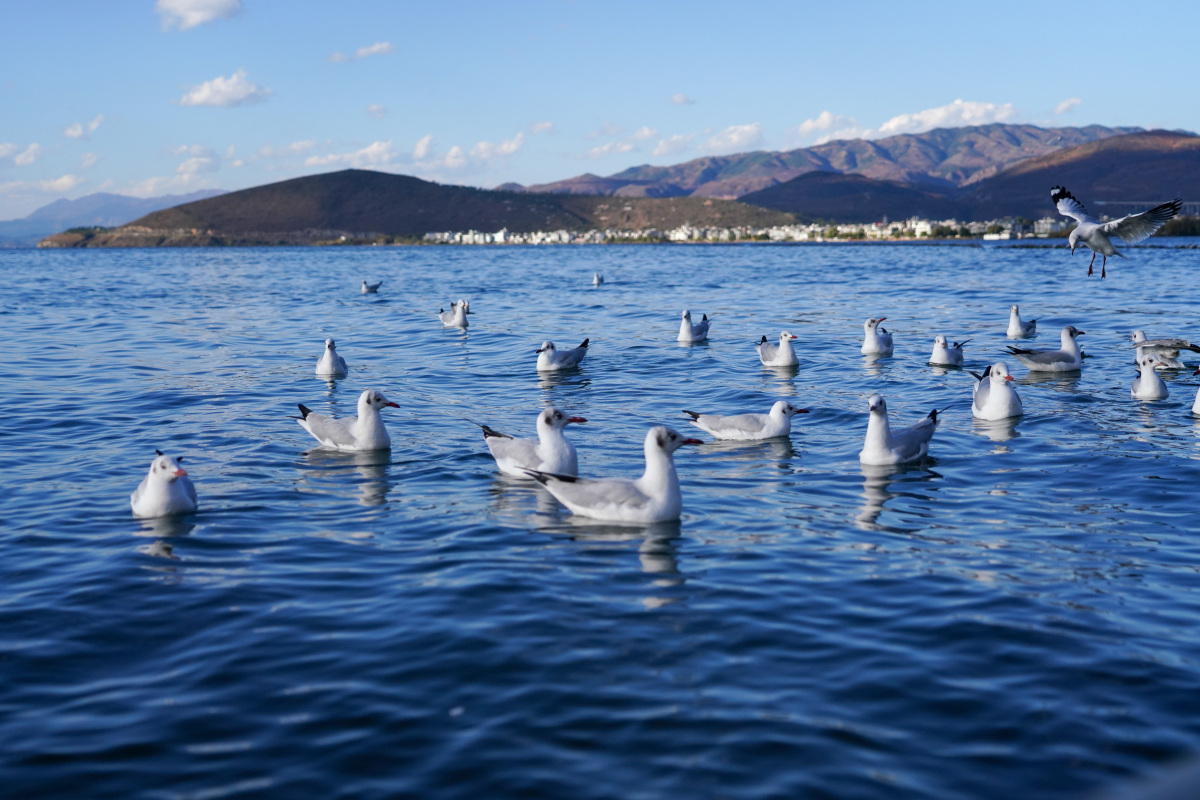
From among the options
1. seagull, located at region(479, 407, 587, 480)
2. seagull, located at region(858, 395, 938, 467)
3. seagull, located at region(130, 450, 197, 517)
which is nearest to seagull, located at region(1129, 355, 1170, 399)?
seagull, located at region(858, 395, 938, 467)

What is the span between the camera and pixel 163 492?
34.6ft

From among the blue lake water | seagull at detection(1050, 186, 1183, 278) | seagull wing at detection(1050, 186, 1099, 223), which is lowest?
the blue lake water

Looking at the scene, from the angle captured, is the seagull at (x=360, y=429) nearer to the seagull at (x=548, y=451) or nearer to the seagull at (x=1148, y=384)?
the seagull at (x=548, y=451)

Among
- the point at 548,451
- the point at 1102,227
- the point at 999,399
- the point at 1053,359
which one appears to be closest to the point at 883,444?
the point at 999,399

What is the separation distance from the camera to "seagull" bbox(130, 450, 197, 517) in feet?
34.2

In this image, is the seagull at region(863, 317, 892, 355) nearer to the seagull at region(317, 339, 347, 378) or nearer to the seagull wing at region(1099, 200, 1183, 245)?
the seagull wing at region(1099, 200, 1183, 245)

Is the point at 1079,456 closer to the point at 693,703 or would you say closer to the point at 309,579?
the point at 693,703

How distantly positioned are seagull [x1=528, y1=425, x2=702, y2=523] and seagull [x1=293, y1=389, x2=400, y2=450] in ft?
14.3

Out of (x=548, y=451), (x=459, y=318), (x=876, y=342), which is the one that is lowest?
(x=548, y=451)

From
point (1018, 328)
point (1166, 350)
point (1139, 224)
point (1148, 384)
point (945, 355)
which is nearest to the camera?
point (1148, 384)

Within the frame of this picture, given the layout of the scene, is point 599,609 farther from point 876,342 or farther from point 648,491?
point 876,342

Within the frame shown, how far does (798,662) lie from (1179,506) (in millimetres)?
6527

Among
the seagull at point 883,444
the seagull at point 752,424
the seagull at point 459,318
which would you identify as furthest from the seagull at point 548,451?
the seagull at point 459,318

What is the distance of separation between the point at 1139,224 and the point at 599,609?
15.1m
